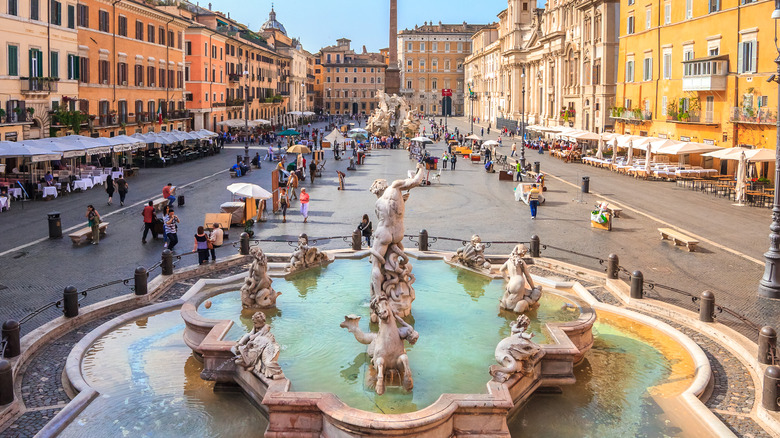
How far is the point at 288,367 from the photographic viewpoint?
1023 centimetres

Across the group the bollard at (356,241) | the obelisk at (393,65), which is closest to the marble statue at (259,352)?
the bollard at (356,241)

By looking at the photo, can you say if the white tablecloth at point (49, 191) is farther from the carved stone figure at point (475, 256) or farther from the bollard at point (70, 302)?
the carved stone figure at point (475, 256)

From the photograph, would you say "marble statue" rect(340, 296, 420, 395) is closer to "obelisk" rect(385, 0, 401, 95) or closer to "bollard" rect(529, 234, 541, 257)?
"bollard" rect(529, 234, 541, 257)

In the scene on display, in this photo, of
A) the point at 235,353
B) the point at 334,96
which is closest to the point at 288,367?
the point at 235,353

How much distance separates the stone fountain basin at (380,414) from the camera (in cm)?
823

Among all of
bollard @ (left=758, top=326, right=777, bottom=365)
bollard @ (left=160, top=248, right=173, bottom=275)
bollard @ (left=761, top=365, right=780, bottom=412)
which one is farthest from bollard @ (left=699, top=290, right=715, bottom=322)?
bollard @ (left=160, top=248, right=173, bottom=275)

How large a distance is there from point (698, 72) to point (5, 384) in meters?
35.4

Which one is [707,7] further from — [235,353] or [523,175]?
[235,353]

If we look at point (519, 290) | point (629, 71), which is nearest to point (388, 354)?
point (519, 290)

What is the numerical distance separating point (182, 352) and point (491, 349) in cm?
474

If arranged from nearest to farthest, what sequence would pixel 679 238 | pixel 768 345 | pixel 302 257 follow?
pixel 768 345
pixel 302 257
pixel 679 238

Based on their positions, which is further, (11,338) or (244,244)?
(244,244)

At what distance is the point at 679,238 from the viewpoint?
1989cm

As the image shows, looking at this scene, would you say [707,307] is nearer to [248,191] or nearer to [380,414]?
[380,414]
